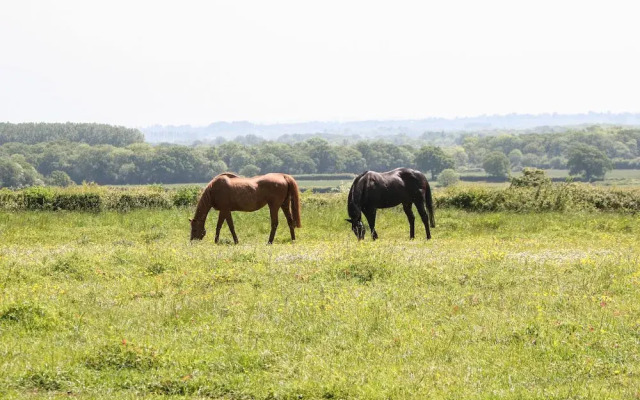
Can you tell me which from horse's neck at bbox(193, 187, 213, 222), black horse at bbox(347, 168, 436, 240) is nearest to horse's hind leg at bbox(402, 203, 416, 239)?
black horse at bbox(347, 168, 436, 240)

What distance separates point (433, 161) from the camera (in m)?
178

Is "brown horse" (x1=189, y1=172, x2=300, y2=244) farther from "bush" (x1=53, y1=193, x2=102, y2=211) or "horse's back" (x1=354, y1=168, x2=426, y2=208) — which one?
"bush" (x1=53, y1=193, x2=102, y2=211)

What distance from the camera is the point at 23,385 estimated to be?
9.34 metres

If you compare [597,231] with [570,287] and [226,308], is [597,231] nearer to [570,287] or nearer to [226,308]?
[570,287]

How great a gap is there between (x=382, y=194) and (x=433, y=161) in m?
156

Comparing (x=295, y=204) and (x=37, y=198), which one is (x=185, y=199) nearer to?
(x=37, y=198)

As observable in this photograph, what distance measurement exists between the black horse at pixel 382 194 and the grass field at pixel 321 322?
3103mm

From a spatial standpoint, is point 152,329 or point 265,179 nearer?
point 152,329

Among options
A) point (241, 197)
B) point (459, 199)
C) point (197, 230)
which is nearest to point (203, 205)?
point (197, 230)

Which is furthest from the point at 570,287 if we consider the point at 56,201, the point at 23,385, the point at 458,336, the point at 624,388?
the point at 56,201

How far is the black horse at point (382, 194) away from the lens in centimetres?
2347

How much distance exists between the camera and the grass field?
9.41 metres

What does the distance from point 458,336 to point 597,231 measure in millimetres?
17140

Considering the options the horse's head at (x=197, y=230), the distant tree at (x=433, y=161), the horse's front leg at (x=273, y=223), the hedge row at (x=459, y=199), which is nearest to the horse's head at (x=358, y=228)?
the horse's front leg at (x=273, y=223)
